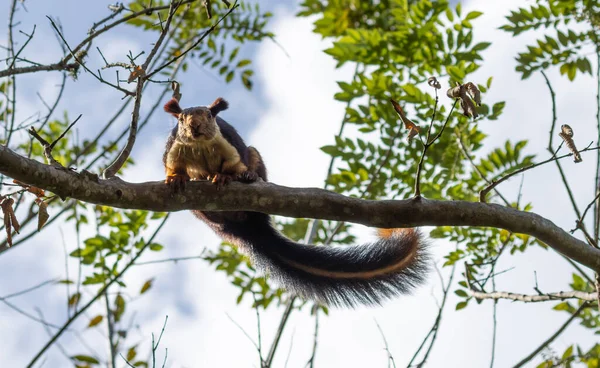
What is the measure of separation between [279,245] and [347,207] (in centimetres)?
126

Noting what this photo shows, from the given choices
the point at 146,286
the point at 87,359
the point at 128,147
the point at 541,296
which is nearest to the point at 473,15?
the point at 541,296

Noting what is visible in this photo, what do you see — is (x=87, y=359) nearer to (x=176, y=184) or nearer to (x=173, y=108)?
(x=173, y=108)

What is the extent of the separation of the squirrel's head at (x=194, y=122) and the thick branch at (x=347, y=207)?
90 centimetres

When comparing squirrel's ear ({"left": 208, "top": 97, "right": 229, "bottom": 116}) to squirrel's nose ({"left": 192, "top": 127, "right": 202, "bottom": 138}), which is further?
squirrel's ear ({"left": 208, "top": 97, "right": 229, "bottom": 116})

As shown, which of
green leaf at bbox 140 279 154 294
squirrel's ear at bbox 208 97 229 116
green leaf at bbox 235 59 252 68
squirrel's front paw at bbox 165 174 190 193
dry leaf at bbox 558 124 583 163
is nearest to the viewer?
dry leaf at bbox 558 124 583 163

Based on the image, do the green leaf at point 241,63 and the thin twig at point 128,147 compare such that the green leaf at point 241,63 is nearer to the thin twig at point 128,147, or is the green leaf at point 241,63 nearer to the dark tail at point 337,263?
the dark tail at point 337,263

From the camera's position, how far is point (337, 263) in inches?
159

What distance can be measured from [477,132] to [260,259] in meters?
1.85

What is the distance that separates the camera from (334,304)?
12.9 ft

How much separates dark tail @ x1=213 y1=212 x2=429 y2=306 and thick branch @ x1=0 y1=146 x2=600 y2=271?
590mm

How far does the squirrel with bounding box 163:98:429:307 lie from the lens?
12.2 feet

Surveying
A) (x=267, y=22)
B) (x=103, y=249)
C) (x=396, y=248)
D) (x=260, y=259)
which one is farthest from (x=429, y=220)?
(x=267, y=22)

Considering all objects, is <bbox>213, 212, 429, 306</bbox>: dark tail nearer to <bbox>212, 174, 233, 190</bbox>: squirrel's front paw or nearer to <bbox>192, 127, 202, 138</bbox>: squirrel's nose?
<bbox>192, 127, 202, 138</bbox>: squirrel's nose

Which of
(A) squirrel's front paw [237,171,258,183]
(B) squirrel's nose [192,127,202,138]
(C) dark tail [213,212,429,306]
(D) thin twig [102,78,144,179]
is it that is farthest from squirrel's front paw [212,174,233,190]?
(C) dark tail [213,212,429,306]
